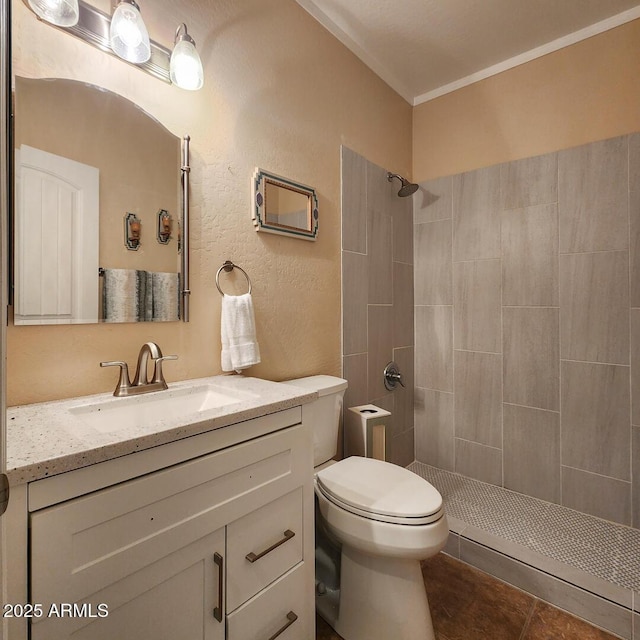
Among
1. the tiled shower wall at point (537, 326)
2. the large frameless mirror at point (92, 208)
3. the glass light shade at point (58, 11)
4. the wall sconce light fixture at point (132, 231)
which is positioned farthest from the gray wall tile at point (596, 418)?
the glass light shade at point (58, 11)

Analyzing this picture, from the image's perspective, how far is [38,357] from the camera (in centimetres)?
99

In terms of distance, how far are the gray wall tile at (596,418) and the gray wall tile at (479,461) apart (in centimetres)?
36

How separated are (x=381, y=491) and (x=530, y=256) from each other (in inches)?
62.6

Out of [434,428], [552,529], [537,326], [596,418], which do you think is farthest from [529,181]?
[552,529]

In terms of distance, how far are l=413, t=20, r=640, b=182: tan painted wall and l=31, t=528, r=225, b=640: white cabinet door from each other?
95.9 inches

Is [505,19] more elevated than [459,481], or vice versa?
[505,19]

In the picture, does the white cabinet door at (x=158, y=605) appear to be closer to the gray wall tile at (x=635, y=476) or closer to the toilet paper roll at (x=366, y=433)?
the toilet paper roll at (x=366, y=433)

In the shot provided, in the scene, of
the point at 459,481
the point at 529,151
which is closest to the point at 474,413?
the point at 459,481

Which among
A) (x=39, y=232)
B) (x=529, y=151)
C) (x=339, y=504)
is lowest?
(x=339, y=504)

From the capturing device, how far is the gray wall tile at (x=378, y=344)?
2.15 meters

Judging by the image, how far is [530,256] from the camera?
2.08 metres

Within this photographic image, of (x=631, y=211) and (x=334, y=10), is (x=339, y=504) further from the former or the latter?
(x=334, y=10)

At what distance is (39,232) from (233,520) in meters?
0.92

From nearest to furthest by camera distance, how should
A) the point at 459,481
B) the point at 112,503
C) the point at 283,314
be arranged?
the point at 112,503 → the point at 283,314 → the point at 459,481
